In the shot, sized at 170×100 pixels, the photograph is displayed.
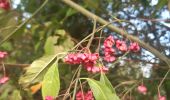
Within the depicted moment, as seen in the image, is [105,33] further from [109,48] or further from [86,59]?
[86,59]

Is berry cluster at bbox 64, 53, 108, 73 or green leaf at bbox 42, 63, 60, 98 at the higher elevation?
berry cluster at bbox 64, 53, 108, 73

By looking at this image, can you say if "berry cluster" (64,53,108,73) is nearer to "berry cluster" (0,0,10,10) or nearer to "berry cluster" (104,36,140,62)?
"berry cluster" (104,36,140,62)

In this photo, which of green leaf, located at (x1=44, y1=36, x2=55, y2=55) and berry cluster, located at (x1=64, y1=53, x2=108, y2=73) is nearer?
berry cluster, located at (x1=64, y1=53, x2=108, y2=73)

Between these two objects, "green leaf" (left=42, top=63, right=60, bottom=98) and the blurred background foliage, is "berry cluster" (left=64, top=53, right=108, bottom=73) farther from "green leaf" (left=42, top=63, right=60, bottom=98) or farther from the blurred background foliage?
the blurred background foliage

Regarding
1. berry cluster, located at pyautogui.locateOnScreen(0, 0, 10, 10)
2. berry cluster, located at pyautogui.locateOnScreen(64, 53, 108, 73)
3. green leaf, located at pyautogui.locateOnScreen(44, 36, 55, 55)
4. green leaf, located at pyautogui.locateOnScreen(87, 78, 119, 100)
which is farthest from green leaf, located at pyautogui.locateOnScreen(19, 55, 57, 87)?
berry cluster, located at pyautogui.locateOnScreen(0, 0, 10, 10)

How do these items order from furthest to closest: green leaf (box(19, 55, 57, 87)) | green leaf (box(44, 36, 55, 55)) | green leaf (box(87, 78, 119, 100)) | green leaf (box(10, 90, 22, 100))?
green leaf (box(44, 36, 55, 55))
green leaf (box(10, 90, 22, 100))
green leaf (box(19, 55, 57, 87))
green leaf (box(87, 78, 119, 100))

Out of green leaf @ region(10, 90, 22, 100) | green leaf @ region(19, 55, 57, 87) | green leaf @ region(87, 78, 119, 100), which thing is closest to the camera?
green leaf @ region(87, 78, 119, 100)

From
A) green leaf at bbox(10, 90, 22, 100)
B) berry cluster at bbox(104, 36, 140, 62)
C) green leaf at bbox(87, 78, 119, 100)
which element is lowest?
green leaf at bbox(10, 90, 22, 100)

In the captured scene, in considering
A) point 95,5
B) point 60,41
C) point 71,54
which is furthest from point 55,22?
point 71,54

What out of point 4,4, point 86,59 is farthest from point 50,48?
point 86,59
